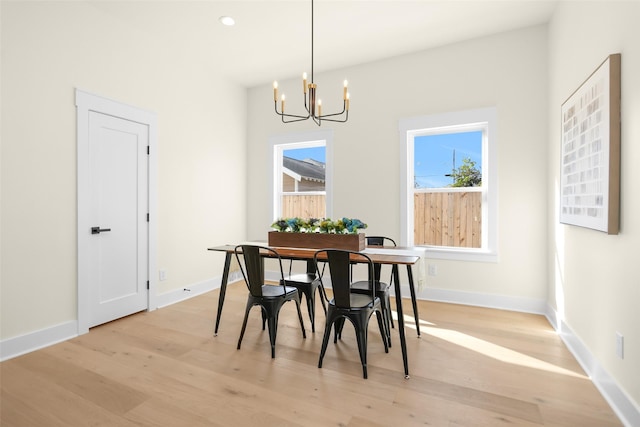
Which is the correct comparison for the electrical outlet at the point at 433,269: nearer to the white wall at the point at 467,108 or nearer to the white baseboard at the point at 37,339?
the white wall at the point at 467,108

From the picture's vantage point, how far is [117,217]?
3.32 metres

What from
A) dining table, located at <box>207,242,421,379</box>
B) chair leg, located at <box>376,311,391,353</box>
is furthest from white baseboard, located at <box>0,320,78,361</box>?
chair leg, located at <box>376,311,391,353</box>

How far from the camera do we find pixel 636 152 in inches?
68.0

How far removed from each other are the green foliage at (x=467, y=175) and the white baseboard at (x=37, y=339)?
410 cm

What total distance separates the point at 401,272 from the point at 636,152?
2.62 meters

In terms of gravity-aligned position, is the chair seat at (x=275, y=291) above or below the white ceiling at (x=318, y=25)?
below

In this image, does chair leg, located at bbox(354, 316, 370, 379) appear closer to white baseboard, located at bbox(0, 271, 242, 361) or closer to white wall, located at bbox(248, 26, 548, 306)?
white baseboard, located at bbox(0, 271, 242, 361)

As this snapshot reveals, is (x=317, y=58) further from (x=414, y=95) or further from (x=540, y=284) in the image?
(x=540, y=284)

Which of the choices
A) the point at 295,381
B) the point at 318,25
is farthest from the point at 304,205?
the point at 295,381

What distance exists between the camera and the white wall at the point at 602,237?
174 cm

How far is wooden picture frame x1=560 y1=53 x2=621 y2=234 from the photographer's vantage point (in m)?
1.91

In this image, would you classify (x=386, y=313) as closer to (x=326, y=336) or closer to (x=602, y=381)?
(x=326, y=336)

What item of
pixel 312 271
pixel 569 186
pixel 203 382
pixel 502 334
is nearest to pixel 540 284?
pixel 502 334

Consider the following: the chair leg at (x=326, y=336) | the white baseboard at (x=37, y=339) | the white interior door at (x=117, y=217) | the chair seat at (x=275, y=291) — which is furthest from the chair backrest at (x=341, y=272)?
the white interior door at (x=117, y=217)
